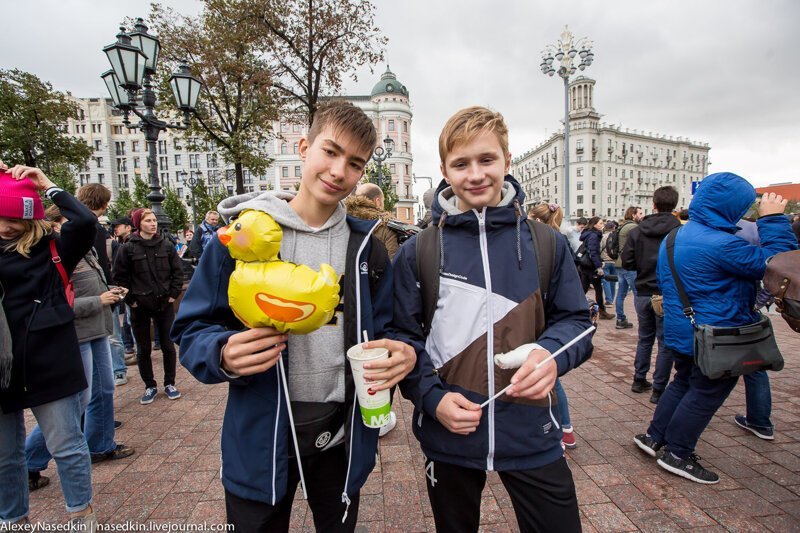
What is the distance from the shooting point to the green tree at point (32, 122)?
22109 millimetres

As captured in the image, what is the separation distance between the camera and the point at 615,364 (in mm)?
5367

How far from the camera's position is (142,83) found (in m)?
7.09

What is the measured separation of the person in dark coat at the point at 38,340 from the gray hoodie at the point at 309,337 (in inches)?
61.0

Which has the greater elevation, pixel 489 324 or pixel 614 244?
pixel 614 244

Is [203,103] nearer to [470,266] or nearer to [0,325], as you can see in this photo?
[0,325]

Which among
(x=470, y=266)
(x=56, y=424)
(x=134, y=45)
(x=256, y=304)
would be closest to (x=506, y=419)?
(x=470, y=266)

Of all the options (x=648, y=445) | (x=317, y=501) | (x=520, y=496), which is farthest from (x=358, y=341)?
(x=648, y=445)

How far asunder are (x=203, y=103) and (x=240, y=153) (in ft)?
8.67

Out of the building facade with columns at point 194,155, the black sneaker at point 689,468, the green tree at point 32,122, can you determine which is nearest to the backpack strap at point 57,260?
the black sneaker at point 689,468

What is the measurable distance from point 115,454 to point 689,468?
4694 mm

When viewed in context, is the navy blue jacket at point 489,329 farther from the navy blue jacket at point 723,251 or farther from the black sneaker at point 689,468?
the black sneaker at point 689,468

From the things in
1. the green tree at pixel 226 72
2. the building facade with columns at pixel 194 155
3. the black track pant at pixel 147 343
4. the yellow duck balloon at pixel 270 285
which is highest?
the building facade with columns at pixel 194 155

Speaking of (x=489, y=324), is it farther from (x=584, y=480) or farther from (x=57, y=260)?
(x=57, y=260)

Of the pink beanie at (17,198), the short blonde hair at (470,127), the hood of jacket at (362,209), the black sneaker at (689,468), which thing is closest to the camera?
the short blonde hair at (470,127)
